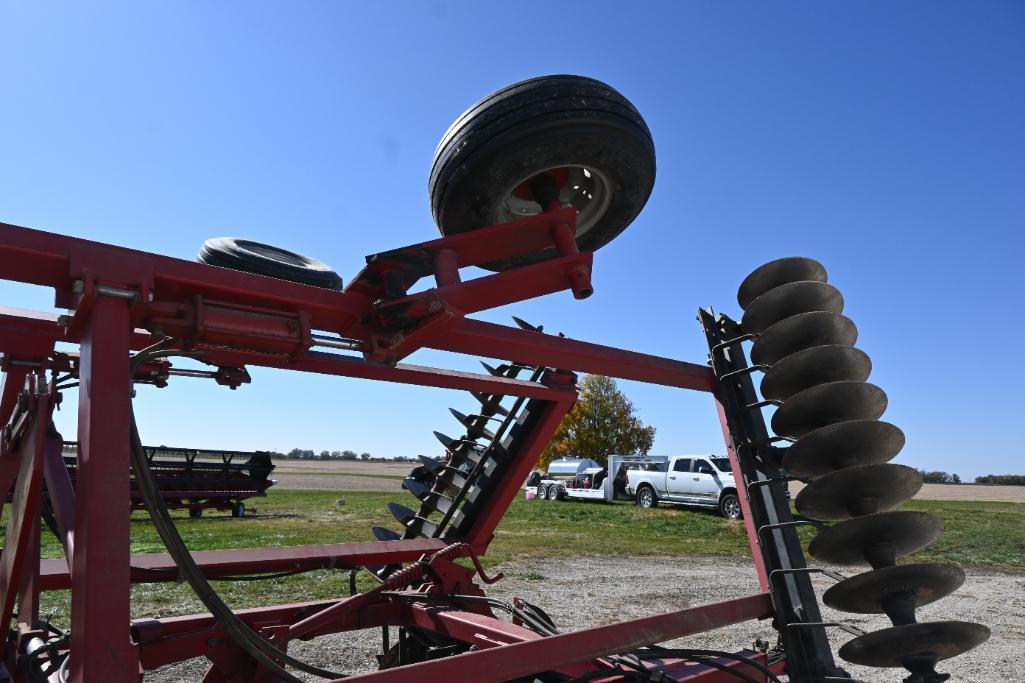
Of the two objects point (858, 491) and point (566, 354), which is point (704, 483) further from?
point (566, 354)

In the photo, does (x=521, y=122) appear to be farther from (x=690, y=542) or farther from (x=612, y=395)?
(x=612, y=395)

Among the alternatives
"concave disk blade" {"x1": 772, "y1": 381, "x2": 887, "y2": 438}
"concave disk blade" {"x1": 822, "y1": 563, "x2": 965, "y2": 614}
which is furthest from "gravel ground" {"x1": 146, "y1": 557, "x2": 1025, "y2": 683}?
"concave disk blade" {"x1": 772, "y1": 381, "x2": 887, "y2": 438}

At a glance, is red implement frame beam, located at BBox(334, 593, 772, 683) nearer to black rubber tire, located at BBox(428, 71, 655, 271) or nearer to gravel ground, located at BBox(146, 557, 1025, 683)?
black rubber tire, located at BBox(428, 71, 655, 271)

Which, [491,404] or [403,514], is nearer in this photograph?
[491,404]

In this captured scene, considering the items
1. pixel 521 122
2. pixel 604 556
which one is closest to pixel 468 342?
pixel 521 122

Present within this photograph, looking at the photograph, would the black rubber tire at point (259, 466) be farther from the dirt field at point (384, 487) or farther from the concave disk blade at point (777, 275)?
the concave disk blade at point (777, 275)

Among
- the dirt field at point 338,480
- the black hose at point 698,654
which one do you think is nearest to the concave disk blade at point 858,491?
the black hose at point 698,654

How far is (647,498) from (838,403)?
2229 cm

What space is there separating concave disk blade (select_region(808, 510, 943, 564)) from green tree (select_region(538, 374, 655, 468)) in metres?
44.3

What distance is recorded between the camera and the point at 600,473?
28.3 m

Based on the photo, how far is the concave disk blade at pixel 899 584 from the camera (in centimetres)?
244

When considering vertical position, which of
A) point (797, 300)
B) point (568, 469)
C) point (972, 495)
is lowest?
point (972, 495)

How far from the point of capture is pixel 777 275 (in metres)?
3.26

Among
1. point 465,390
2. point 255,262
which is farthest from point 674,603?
point 255,262
